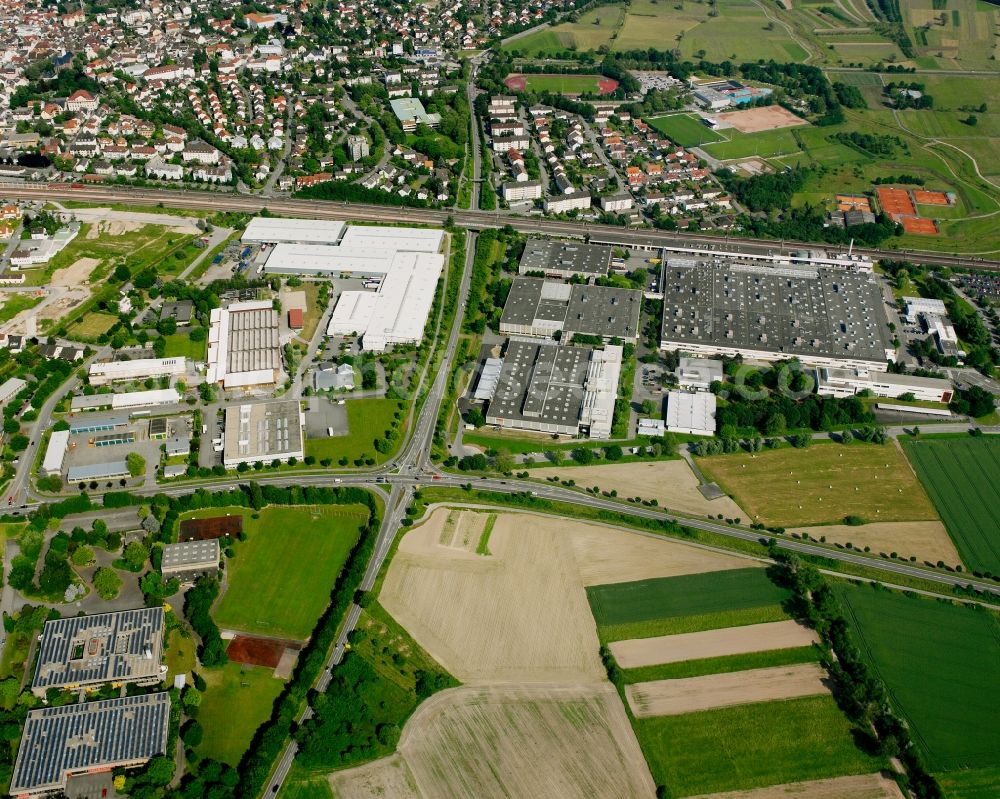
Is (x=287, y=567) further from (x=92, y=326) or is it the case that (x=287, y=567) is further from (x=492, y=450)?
(x=92, y=326)

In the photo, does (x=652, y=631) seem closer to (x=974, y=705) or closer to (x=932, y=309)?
(x=974, y=705)

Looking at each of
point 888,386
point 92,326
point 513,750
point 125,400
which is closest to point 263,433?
point 125,400

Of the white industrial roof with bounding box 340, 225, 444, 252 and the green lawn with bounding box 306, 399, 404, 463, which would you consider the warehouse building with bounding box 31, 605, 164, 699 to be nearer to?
the green lawn with bounding box 306, 399, 404, 463

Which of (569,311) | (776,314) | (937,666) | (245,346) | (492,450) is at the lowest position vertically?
(245,346)

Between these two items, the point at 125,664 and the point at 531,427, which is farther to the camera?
the point at 531,427

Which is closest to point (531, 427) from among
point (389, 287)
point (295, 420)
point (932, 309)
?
point (295, 420)

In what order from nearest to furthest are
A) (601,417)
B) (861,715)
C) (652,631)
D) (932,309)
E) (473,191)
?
(861,715) < (652,631) < (601,417) < (932,309) < (473,191)

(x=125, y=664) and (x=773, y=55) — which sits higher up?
(x=773, y=55)

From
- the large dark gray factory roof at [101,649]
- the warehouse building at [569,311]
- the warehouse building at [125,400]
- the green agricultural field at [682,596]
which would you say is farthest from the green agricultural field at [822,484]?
the warehouse building at [125,400]
